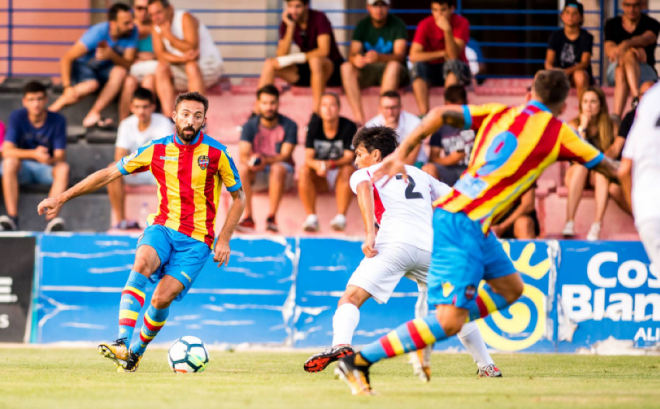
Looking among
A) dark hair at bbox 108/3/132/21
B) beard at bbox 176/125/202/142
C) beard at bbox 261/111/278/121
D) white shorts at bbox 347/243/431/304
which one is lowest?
white shorts at bbox 347/243/431/304

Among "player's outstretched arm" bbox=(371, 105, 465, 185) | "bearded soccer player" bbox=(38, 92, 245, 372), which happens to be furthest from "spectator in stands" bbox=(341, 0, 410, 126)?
"player's outstretched arm" bbox=(371, 105, 465, 185)

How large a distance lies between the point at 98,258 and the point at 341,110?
4.28 meters

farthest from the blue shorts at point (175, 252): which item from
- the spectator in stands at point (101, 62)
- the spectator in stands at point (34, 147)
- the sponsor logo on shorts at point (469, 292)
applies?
the spectator in stands at point (101, 62)

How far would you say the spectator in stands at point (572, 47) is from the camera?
41.8 feet

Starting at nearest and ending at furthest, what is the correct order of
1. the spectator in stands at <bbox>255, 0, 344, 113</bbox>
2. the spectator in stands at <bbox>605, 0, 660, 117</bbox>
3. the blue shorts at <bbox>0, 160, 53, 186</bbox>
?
the blue shorts at <bbox>0, 160, 53, 186</bbox>, the spectator in stands at <bbox>605, 0, 660, 117</bbox>, the spectator in stands at <bbox>255, 0, 344, 113</bbox>

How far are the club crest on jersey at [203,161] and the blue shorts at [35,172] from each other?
567 cm

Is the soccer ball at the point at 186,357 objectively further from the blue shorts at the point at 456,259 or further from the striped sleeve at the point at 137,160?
the blue shorts at the point at 456,259

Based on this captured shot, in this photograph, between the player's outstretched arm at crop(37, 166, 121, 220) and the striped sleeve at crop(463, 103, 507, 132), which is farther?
the player's outstretched arm at crop(37, 166, 121, 220)

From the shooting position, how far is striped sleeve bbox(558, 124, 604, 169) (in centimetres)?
546

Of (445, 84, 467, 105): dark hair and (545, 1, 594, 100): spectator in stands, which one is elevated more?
(545, 1, 594, 100): spectator in stands

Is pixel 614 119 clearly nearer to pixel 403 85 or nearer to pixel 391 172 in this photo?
pixel 403 85

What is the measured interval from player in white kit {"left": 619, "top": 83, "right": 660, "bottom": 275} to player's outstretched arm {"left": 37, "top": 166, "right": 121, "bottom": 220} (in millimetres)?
3955

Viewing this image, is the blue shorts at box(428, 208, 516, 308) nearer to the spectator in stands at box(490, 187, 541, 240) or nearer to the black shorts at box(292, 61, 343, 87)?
the spectator in stands at box(490, 187, 541, 240)

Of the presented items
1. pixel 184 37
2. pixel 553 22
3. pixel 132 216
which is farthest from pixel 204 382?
pixel 553 22
